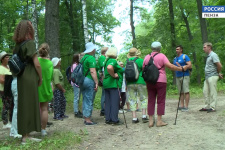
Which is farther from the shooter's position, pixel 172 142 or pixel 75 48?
pixel 75 48

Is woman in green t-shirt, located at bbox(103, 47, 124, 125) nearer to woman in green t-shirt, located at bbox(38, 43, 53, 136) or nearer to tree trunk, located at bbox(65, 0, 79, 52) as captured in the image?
woman in green t-shirt, located at bbox(38, 43, 53, 136)

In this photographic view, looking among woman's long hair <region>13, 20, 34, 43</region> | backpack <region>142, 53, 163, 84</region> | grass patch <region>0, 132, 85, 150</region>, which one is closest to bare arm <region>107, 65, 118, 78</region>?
backpack <region>142, 53, 163, 84</region>

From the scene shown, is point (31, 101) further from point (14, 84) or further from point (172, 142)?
point (172, 142)

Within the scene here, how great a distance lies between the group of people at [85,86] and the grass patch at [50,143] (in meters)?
0.23

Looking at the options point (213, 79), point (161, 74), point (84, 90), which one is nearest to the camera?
point (161, 74)

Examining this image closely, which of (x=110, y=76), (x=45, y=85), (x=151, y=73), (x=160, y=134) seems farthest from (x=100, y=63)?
(x=160, y=134)

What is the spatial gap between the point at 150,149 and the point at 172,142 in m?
0.57

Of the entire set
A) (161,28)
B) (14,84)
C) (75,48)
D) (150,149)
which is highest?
(161,28)

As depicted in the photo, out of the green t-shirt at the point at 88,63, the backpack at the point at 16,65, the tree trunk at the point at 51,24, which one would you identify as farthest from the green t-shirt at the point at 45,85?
the tree trunk at the point at 51,24

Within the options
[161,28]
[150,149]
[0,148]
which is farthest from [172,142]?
[161,28]

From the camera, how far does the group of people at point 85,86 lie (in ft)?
15.4

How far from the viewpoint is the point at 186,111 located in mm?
7934

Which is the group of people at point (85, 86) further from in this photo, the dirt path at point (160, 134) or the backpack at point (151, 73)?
the dirt path at point (160, 134)

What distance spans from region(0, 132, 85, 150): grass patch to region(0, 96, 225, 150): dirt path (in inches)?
7.4
